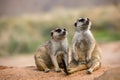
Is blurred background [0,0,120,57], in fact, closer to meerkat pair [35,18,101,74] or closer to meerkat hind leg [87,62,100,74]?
meerkat pair [35,18,101,74]

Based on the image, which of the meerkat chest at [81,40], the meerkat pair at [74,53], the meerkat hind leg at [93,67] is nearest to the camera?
the meerkat hind leg at [93,67]

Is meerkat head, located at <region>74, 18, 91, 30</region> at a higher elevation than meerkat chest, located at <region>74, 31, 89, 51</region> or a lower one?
higher

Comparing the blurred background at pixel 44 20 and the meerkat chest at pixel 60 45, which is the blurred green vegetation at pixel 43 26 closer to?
the blurred background at pixel 44 20

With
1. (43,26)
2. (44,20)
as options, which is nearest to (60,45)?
(43,26)

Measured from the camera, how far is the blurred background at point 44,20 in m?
21.9

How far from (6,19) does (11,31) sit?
1406 millimetres

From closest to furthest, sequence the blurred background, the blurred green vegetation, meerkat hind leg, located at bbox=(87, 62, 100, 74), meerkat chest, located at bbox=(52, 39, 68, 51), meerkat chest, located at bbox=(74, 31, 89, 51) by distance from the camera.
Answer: meerkat hind leg, located at bbox=(87, 62, 100, 74) → meerkat chest, located at bbox=(74, 31, 89, 51) → meerkat chest, located at bbox=(52, 39, 68, 51) → the blurred green vegetation → the blurred background

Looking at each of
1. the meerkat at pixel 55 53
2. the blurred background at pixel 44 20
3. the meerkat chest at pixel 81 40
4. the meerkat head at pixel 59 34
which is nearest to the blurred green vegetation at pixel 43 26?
the blurred background at pixel 44 20

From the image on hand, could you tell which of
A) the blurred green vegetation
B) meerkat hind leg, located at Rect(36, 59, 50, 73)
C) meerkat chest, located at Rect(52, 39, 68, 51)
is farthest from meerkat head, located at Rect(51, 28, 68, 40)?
the blurred green vegetation

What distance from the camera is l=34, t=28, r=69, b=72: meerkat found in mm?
10172

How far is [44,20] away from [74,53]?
13.3 m

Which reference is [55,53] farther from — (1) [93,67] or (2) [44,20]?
(2) [44,20]

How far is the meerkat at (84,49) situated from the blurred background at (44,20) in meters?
11.3

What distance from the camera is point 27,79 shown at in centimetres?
920
